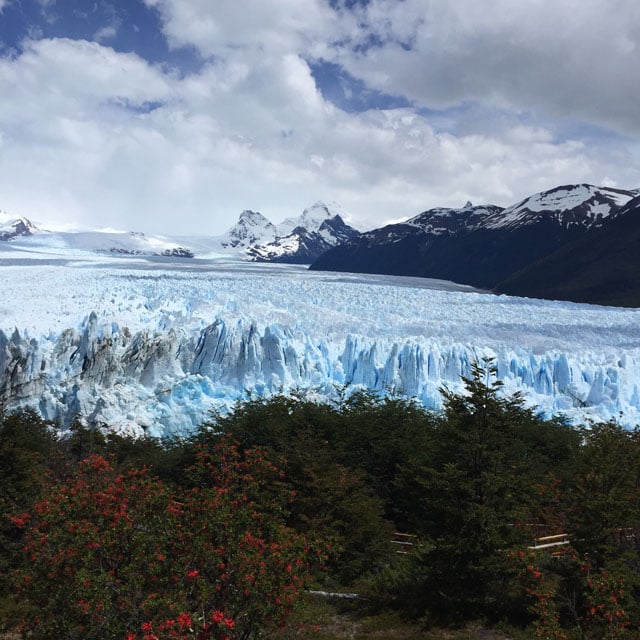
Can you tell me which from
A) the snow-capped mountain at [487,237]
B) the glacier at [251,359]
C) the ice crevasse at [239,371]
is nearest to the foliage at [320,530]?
the ice crevasse at [239,371]

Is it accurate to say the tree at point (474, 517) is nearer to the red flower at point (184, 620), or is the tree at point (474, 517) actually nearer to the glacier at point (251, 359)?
the red flower at point (184, 620)

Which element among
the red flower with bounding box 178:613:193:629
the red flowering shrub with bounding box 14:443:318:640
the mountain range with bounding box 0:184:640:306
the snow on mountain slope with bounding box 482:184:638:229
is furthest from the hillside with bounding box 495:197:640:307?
the red flower with bounding box 178:613:193:629

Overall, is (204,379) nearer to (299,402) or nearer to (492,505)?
(299,402)

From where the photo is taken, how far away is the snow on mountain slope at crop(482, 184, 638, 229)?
12131 cm

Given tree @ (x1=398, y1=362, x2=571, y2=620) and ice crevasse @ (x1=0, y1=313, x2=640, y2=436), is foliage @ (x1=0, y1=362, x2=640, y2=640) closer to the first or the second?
tree @ (x1=398, y1=362, x2=571, y2=620)

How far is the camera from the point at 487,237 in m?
131

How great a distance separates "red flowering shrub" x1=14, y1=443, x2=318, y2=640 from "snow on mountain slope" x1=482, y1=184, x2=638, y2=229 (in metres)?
122

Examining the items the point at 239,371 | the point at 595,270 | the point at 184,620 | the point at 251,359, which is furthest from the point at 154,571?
the point at 595,270

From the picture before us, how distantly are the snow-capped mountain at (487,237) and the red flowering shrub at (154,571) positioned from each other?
103 metres

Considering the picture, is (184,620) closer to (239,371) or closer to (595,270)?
(239,371)

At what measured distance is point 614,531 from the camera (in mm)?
10766

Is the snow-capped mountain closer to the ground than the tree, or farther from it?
farther from it

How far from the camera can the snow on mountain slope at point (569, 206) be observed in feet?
398

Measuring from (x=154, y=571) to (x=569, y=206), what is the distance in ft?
431
